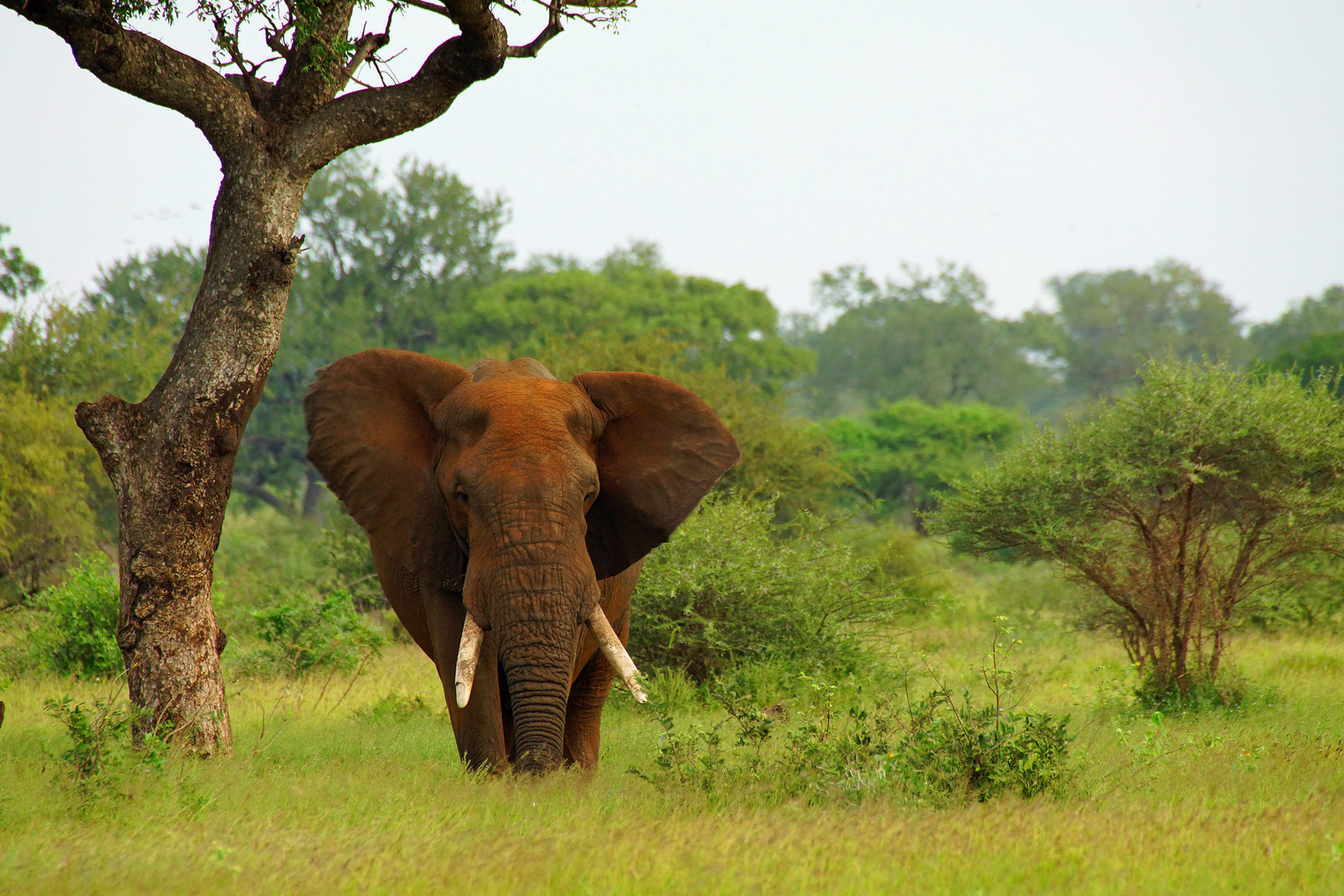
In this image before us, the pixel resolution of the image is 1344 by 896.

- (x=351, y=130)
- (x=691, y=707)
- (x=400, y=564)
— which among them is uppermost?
(x=351, y=130)

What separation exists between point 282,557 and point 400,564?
21940 mm

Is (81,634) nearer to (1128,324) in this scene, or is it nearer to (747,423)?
(747,423)

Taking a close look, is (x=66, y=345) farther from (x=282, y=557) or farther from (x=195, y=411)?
(x=195, y=411)

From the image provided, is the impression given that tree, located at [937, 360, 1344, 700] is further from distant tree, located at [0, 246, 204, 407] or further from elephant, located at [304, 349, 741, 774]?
distant tree, located at [0, 246, 204, 407]

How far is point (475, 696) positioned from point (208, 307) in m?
2.79

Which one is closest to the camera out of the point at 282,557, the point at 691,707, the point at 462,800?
Answer: the point at 462,800

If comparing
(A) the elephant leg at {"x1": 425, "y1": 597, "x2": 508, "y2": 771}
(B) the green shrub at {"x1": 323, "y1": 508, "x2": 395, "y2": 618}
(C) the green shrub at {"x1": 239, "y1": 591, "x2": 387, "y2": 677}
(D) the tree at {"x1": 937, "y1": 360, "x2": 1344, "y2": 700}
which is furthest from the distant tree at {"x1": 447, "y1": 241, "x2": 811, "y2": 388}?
(A) the elephant leg at {"x1": 425, "y1": 597, "x2": 508, "y2": 771}

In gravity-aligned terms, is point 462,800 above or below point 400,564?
below

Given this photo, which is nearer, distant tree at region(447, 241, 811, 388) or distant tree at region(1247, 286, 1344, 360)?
distant tree at region(447, 241, 811, 388)

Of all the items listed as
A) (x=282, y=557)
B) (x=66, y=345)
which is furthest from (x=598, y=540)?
(x=282, y=557)

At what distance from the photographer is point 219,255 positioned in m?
6.90

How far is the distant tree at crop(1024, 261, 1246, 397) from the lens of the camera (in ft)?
211

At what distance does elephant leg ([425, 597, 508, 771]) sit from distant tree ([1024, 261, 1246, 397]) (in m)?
59.7

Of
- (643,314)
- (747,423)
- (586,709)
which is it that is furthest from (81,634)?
(643,314)
